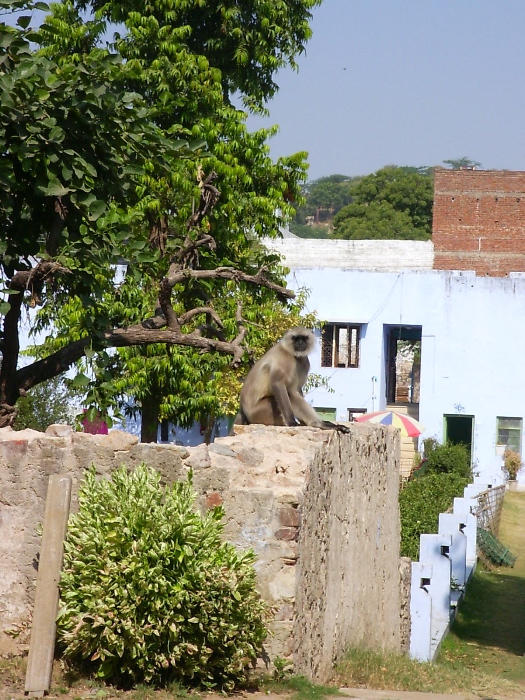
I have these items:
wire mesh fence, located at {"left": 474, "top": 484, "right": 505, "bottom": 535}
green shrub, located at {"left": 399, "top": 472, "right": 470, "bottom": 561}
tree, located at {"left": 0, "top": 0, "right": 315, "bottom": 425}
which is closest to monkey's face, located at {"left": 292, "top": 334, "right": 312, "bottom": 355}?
tree, located at {"left": 0, "top": 0, "right": 315, "bottom": 425}

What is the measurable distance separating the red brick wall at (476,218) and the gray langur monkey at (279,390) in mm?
24954

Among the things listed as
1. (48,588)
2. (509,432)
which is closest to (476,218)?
(509,432)

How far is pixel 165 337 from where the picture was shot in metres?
7.23

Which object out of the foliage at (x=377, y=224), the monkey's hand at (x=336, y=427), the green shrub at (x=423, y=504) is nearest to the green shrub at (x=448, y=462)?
the green shrub at (x=423, y=504)

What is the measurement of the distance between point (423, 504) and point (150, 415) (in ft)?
15.9

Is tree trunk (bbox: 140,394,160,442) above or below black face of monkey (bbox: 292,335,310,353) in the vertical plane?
below

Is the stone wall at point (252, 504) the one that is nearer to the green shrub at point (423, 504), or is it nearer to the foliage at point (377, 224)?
the green shrub at point (423, 504)

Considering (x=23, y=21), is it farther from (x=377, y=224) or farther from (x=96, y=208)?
(x=377, y=224)

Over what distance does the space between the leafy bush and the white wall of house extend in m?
21.6

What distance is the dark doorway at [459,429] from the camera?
1080 inches

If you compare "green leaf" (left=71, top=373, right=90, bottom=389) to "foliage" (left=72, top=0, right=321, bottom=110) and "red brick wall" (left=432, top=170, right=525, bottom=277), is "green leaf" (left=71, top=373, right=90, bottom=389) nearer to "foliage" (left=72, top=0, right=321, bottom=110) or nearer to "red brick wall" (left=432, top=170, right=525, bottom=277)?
"foliage" (left=72, top=0, right=321, bottom=110)

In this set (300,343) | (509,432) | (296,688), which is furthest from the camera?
(509,432)

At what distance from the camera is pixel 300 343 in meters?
8.77

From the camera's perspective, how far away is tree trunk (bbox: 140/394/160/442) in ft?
53.5
